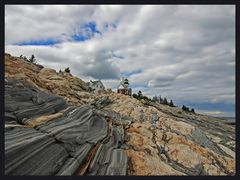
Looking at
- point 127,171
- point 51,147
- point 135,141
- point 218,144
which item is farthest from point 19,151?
point 218,144

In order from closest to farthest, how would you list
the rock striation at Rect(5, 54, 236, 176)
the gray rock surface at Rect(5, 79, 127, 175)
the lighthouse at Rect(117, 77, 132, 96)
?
the gray rock surface at Rect(5, 79, 127, 175) < the rock striation at Rect(5, 54, 236, 176) < the lighthouse at Rect(117, 77, 132, 96)

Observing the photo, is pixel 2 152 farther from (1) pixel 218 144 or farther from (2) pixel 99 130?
(1) pixel 218 144

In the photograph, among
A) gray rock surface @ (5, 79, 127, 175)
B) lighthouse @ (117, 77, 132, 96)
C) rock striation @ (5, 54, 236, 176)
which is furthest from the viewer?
lighthouse @ (117, 77, 132, 96)

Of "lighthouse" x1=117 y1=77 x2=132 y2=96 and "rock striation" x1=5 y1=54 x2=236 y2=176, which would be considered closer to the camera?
"rock striation" x1=5 y1=54 x2=236 y2=176

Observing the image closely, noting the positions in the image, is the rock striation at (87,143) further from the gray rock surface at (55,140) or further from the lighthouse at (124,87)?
the lighthouse at (124,87)

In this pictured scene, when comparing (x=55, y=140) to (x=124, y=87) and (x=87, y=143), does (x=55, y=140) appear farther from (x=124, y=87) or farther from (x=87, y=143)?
(x=124, y=87)

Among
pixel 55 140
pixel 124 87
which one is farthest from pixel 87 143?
pixel 124 87

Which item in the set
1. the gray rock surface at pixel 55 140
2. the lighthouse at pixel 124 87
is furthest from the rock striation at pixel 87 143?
the lighthouse at pixel 124 87

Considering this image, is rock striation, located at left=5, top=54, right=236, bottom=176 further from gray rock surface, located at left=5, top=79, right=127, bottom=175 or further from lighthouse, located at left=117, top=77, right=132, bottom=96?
lighthouse, located at left=117, top=77, right=132, bottom=96

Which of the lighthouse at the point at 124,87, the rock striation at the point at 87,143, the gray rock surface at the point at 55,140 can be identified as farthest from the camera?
the lighthouse at the point at 124,87

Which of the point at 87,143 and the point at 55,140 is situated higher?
the point at 55,140

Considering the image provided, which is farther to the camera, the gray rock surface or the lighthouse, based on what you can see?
the lighthouse

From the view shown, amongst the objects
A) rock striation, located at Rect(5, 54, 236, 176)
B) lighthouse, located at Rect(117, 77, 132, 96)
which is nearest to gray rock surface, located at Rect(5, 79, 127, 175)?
rock striation, located at Rect(5, 54, 236, 176)

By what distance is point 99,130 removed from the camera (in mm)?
18891
